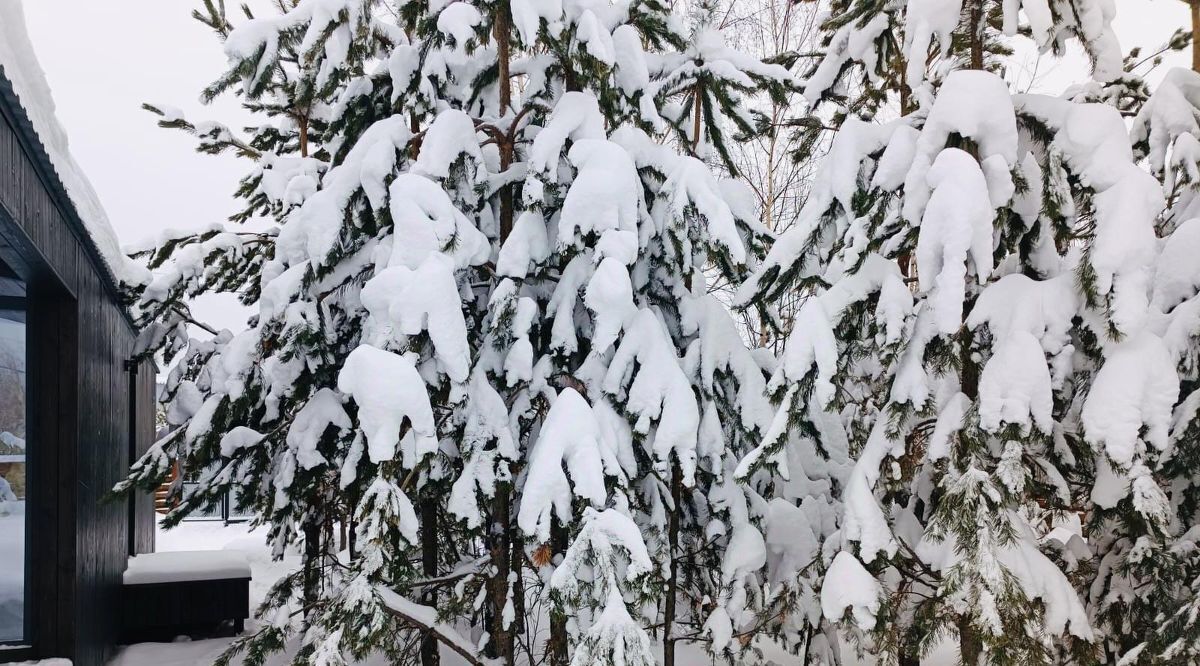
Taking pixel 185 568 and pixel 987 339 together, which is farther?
pixel 185 568

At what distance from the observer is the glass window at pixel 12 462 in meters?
5.31

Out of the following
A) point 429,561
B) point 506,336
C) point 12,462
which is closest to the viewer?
point 506,336

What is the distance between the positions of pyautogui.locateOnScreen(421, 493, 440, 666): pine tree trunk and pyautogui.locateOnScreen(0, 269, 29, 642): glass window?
2475mm

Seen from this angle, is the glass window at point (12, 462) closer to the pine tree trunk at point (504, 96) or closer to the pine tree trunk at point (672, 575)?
the pine tree trunk at point (504, 96)

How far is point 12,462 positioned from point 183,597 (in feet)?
12.6

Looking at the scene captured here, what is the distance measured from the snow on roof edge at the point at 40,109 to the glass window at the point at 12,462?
747 millimetres

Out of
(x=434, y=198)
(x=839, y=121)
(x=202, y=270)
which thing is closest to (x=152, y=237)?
(x=202, y=270)

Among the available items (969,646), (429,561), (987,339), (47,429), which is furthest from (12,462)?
(987,339)

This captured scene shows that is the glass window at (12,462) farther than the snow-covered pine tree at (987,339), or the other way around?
the glass window at (12,462)

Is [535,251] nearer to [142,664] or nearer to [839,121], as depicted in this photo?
[839,121]

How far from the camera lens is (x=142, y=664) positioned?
26.6 ft

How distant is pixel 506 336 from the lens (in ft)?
15.3

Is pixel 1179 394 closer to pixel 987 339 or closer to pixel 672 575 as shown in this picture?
pixel 987 339

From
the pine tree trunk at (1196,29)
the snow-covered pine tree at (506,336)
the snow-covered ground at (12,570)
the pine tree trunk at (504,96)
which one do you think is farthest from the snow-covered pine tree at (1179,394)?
the snow-covered ground at (12,570)
